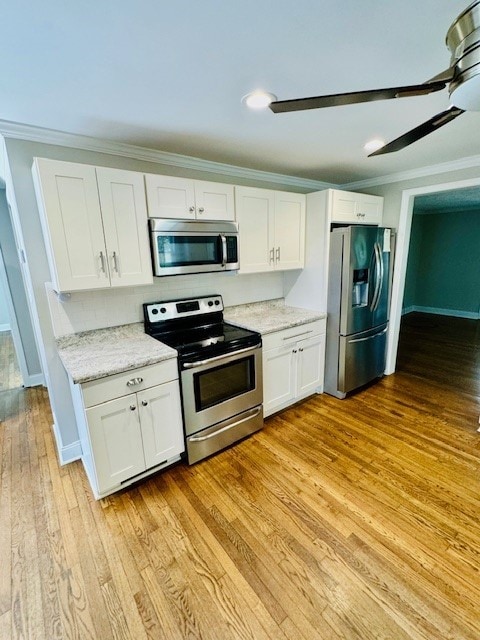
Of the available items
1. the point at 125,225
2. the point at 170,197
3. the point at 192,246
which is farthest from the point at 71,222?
the point at 192,246

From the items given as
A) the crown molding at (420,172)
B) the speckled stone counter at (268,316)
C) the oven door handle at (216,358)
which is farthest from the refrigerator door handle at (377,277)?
the oven door handle at (216,358)

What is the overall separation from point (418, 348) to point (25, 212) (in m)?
5.25

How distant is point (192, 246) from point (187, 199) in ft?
1.17

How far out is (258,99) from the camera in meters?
1.56

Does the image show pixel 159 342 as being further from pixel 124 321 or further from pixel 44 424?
pixel 44 424

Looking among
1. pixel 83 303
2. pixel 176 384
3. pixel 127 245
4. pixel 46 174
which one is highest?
pixel 46 174

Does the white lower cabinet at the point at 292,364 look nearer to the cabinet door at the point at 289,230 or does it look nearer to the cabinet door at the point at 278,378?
the cabinet door at the point at 278,378

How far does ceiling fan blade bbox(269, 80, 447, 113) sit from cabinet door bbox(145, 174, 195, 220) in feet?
4.33

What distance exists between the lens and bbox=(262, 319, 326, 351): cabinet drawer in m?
2.61

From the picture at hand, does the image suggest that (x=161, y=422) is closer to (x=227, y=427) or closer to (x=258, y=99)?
(x=227, y=427)

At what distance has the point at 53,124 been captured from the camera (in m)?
1.82

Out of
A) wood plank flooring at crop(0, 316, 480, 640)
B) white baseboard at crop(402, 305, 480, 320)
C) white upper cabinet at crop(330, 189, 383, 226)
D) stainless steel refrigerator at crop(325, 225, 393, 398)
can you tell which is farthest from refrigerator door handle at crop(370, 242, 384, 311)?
white baseboard at crop(402, 305, 480, 320)

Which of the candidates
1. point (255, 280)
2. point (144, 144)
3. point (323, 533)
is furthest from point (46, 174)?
point (323, 533)

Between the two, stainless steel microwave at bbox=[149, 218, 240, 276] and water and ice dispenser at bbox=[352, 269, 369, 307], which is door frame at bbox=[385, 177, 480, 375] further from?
stainless steel microwave at bbox=[149, 218, 240, 276]
